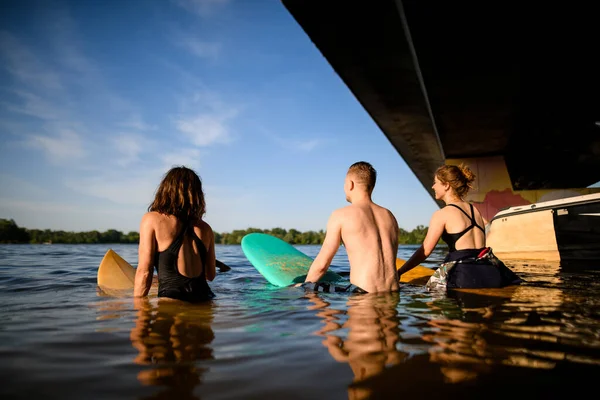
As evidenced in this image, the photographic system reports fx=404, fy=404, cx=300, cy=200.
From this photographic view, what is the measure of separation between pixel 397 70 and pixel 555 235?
5.31 metres

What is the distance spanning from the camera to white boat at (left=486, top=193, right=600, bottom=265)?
7.91 m

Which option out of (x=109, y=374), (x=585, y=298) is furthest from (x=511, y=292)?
(x=109, y=374)

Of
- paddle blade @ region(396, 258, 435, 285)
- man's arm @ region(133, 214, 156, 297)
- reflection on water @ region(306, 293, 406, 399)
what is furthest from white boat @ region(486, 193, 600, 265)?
man's arm @ region(133, 214, 156, 297)

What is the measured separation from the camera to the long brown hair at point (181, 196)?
134 inches

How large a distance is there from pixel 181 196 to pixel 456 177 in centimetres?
287

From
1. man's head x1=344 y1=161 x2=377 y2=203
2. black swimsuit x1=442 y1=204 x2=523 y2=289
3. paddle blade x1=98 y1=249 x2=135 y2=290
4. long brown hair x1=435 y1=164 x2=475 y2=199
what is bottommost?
paddle blade x1=98 y1=249 x2=135 y2=290

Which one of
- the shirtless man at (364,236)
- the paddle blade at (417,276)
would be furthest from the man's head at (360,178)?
the paddle blade at (417,276)

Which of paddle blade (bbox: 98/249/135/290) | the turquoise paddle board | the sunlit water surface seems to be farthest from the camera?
the turquoise paddle board

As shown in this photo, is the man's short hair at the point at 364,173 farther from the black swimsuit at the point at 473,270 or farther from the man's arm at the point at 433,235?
the black swimsuit at the point at 473,270

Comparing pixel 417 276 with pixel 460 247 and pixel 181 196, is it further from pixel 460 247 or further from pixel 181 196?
pixel 181 196

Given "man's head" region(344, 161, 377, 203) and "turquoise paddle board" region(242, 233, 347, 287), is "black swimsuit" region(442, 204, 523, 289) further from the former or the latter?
"turquoise paddle board" region(242, 233, 347, 287)

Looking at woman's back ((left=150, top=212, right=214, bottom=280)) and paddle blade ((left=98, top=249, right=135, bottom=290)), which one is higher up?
woman's back ((left=150, top=212, right=214, bottom=280))

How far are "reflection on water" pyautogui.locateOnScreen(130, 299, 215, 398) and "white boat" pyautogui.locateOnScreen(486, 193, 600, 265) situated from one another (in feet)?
25.9

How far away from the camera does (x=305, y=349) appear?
1.95m
